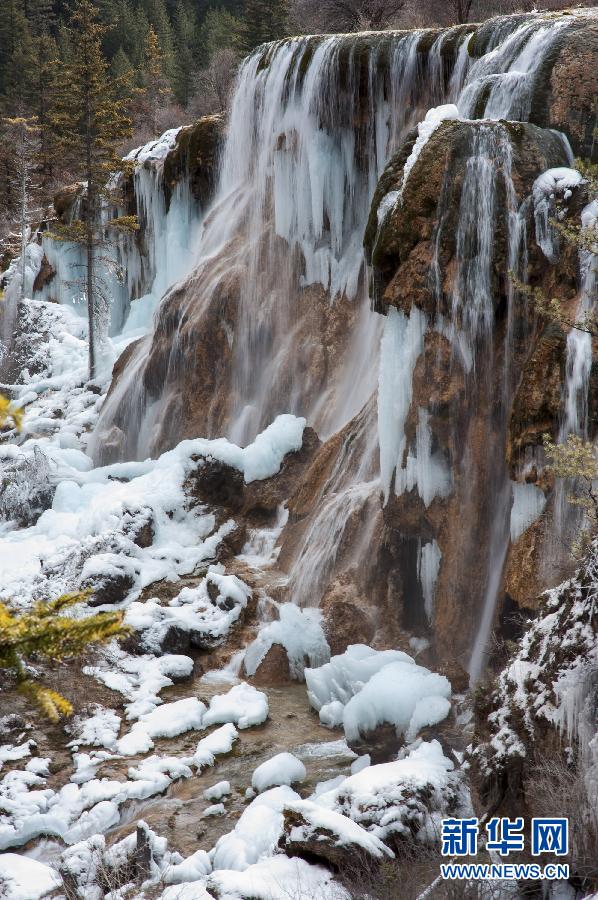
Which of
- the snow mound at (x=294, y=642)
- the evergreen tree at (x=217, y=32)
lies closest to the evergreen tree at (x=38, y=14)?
the evergreen tree at (x=217, y=32)

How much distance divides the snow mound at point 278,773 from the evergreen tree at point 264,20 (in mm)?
30276

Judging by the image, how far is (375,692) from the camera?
Answer: 7684 mm

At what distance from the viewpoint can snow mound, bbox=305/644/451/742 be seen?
7.43 meters

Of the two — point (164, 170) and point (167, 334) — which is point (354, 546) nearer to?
point (167, 334)

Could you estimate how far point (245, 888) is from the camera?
17.1 feet

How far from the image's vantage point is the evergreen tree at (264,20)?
1216 inches

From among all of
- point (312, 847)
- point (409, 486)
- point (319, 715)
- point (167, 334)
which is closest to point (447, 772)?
point (312, 847)

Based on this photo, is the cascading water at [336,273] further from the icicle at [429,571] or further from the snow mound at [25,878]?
the snow mound at [25,878]

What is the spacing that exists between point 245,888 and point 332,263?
11.6 meters

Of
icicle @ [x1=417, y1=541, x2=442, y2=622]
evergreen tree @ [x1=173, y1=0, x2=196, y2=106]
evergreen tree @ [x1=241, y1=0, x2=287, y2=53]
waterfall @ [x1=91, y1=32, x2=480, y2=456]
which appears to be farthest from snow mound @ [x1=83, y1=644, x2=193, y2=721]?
evergreen tree @ [x1=173, y1=0, x2=196, y2=106]

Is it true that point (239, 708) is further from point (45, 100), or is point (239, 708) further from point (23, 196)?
point (45, 100)

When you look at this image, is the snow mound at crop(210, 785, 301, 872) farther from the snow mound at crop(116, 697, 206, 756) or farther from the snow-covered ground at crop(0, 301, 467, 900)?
the snow mound at crop(116, 697, 206, 756)

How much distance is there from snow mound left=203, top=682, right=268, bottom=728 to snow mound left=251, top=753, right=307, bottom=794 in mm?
1104

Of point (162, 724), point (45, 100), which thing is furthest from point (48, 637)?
point (45, 100)
